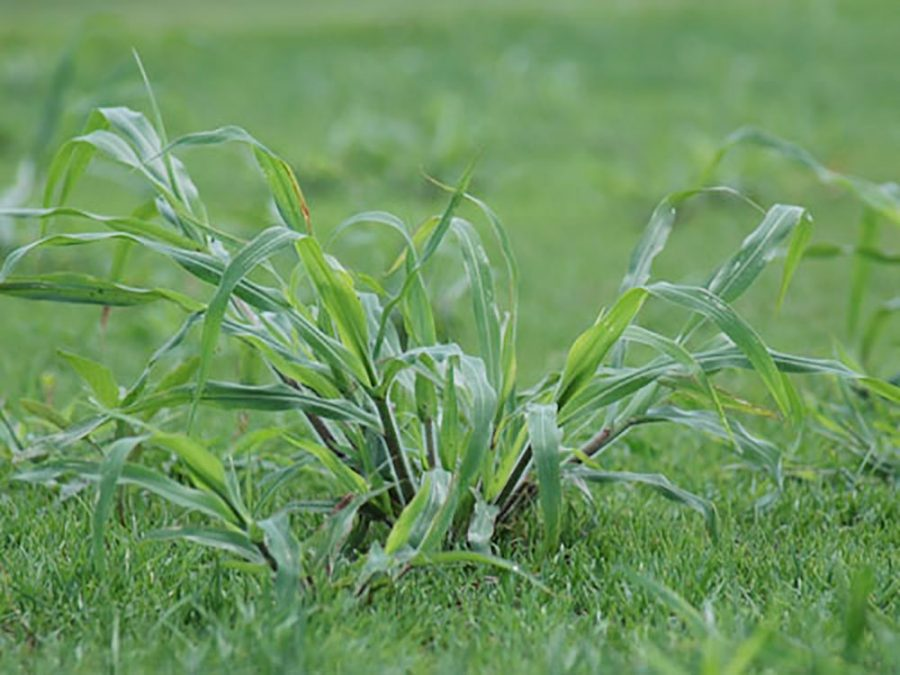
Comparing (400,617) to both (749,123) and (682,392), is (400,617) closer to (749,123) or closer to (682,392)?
(682,392)

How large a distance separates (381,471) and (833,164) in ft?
17.3

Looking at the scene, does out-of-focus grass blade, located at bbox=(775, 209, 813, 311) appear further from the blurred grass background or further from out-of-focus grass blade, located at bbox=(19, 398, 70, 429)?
out-of-focus grass blade, located at bbox=(19, 398, 70, 429)

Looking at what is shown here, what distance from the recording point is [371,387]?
2.00 meters

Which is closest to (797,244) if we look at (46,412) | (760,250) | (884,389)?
(760,250)

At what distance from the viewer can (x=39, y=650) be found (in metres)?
1.74

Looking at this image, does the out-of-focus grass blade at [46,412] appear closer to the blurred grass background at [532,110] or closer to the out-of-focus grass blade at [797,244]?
the blurred grass background at [532,110]

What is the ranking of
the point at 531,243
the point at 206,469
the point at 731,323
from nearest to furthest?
1. the point at 206,469
2. the point at 731,323
3. the point at 531,243

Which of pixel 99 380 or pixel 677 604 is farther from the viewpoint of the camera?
pixel 99 380

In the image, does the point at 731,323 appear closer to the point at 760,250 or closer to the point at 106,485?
the point at 760,250

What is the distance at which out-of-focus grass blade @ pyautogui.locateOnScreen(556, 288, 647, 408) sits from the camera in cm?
199

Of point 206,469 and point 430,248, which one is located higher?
point 430,248

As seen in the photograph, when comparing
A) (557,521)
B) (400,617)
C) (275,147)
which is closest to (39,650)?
(400,617)

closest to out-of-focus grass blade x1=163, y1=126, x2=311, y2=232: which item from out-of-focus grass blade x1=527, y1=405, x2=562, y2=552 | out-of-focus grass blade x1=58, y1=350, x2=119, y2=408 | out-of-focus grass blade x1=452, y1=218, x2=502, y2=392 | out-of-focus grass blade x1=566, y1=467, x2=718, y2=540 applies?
out-of-focus grass blade x1=452, y1=218, x2=502, y2=392

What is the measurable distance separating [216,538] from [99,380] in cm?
49
